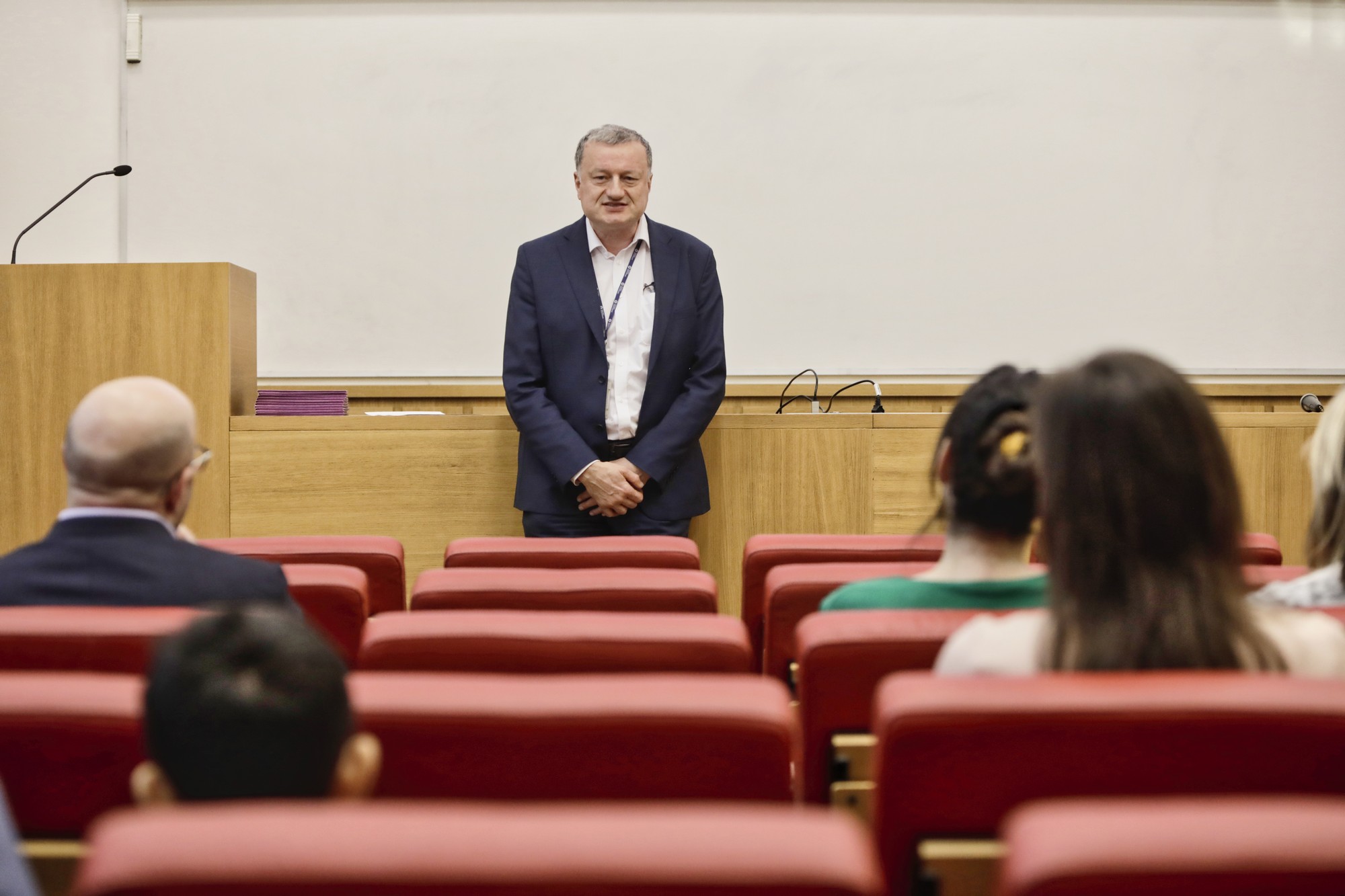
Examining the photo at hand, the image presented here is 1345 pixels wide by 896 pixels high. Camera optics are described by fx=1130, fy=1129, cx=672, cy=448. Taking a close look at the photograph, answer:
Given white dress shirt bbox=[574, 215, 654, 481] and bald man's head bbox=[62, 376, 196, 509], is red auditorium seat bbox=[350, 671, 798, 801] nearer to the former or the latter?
bald man's head bbox=[62, 376, 196, 509]

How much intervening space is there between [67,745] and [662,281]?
8.13ft

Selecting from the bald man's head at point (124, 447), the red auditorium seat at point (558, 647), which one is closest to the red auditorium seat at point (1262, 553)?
the red auditorium seat at point (558, 647)

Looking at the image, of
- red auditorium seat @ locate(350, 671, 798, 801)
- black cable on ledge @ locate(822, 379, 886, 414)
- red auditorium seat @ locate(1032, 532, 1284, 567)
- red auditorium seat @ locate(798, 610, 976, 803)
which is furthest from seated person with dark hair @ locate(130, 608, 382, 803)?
black cable on ledge @ locate(822, 379, 886, 414)

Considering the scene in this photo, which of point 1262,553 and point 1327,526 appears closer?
point 1327,526

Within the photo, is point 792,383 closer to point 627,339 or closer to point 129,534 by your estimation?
point 627,339

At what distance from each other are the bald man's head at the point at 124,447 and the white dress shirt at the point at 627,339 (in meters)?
1.71

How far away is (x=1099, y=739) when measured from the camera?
92cm

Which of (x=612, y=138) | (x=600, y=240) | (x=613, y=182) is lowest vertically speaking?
(x=600, y=240)

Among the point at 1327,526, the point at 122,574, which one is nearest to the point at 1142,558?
→ the point at 1327,526

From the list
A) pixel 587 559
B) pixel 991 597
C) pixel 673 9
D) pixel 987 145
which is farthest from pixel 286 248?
pixel 991 597

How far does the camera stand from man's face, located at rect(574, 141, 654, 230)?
10.6 feet

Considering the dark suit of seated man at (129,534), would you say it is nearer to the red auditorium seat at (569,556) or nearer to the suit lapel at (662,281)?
the red auditorium seat at (569,556)

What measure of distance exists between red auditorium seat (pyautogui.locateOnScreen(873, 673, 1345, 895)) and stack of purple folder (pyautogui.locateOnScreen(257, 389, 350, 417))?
2981mm

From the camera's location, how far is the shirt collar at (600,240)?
11.0 feet
